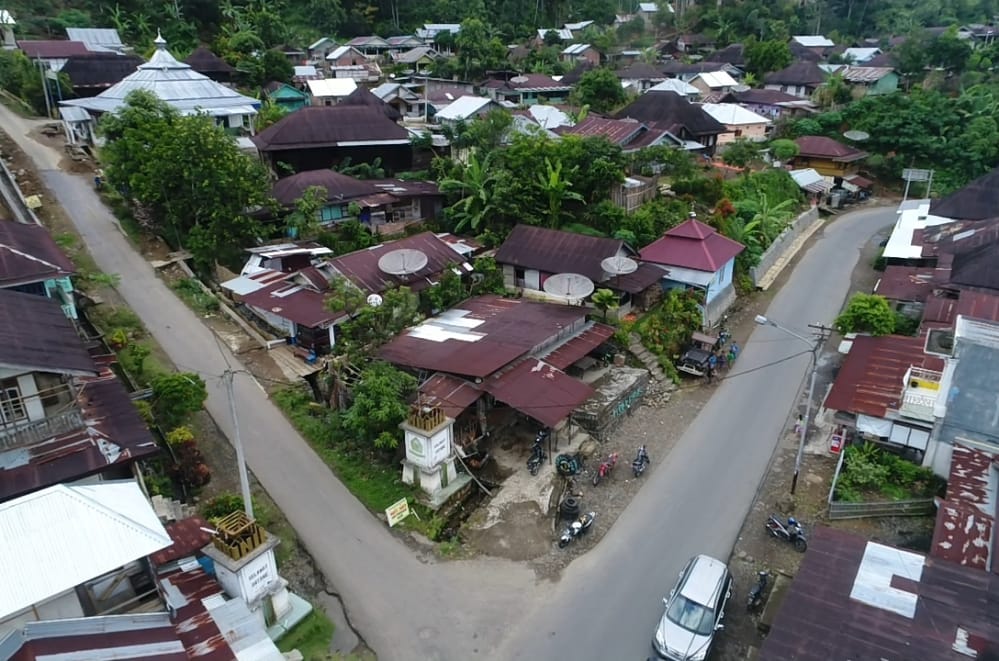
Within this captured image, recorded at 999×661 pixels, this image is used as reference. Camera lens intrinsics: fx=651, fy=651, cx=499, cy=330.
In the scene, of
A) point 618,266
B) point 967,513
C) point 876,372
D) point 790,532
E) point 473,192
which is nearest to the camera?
point 967,513

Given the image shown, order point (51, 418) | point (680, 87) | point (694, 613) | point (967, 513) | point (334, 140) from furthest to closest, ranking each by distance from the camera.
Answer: point (680, 87), point (334, 140), point (967, 513), point (51, 418), point (694, 613)

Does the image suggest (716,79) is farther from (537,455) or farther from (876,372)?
(537,455)

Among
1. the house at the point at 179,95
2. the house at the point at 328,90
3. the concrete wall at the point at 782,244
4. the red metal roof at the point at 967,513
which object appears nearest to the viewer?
the red metal roof at the point at 967,513

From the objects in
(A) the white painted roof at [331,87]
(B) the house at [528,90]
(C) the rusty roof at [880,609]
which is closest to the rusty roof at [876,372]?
(C) the rusty roof at [880,609]

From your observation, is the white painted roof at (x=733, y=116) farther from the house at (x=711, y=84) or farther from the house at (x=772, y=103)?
the house at (x=711, y=84)

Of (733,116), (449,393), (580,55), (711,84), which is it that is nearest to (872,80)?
(711,84)

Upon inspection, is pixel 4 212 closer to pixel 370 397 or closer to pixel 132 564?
pixel 370 397
